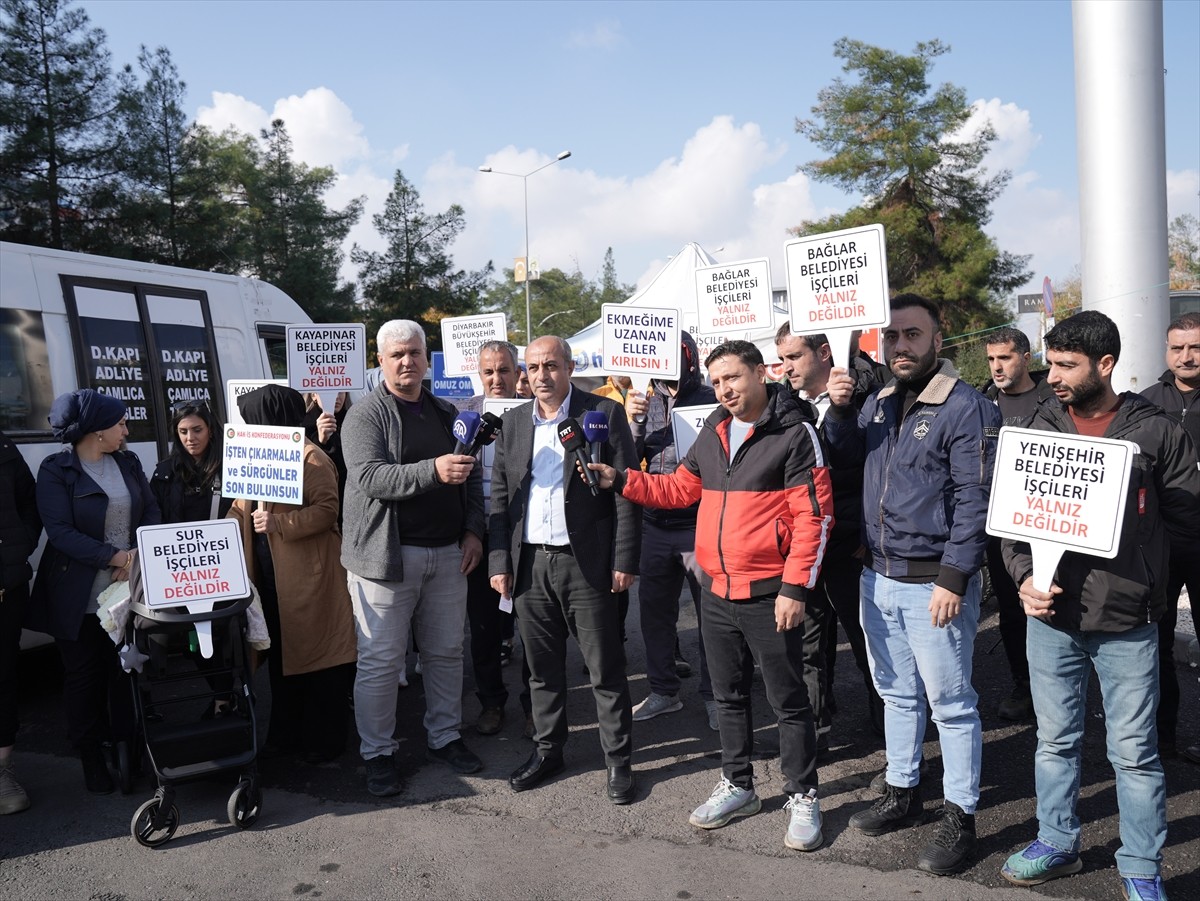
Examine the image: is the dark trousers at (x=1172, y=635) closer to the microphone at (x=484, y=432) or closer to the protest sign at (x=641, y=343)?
the protest sign at (x=641, y=343)

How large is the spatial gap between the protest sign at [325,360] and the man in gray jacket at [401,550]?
1835 millimetres

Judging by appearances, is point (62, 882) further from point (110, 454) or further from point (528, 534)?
point (528, 534)

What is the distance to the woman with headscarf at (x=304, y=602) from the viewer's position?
475cm

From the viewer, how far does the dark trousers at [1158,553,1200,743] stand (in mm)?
4418

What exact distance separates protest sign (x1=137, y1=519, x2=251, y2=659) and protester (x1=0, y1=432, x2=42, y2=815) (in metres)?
0.60

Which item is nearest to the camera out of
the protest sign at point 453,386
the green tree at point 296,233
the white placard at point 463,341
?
the white placard at point 463,341

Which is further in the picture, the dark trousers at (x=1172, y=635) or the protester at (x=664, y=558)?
the protester at (x=664, y=558)

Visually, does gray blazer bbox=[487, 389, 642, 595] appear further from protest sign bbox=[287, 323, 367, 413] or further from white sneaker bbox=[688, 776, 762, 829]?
protest sign bbox=[287, 323, 367, 413]

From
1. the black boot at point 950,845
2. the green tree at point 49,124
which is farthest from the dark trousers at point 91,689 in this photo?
the green tree at point 49,124

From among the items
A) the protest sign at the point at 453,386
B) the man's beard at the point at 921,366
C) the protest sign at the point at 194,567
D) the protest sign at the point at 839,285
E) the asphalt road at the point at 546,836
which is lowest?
the asphalt road at the point at 546,836

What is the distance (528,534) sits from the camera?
4465 mm

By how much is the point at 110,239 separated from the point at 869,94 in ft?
84.8

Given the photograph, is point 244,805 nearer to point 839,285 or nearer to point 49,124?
point 839,285

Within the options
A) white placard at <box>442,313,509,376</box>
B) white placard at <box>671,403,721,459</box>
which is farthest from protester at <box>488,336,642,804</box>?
white placard at <box>442,313,509,376</box>
